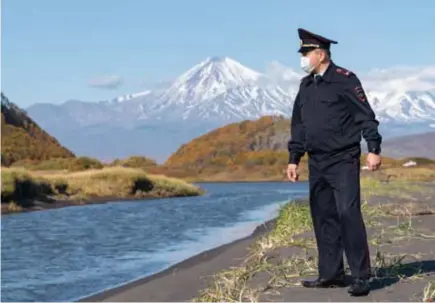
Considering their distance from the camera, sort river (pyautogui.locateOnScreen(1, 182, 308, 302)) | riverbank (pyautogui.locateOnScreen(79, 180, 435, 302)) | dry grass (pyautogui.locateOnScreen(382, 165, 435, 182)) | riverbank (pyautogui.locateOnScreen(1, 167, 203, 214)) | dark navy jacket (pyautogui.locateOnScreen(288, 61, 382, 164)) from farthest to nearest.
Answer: dry grass (pyautogui.locateOnScreen(382, 165, 435, 182)) → riverbank (pyautogui.locateOnScreen(1, 167, 203, 214)) → river (pyautogui.locateOnScreen(1, 182, 308, 302)) → riverbank (pyautogui.locateOnScreen(79, 180, 435, 302)) → dark navy jacket (pyautogui.locateOnScreen(288, 61, 382, 164))

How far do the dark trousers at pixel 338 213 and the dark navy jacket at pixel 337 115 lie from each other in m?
0.12

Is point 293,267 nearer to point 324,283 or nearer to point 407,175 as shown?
point 324,283

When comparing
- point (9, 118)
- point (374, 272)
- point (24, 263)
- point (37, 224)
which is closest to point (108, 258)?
point (24, 263)

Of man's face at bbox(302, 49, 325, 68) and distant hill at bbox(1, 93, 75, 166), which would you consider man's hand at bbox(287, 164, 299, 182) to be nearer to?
man's face at bbox(302, 49, 325, 68)

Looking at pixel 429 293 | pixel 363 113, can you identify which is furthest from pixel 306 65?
pixel 429 293

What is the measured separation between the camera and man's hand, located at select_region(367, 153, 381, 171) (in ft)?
23.2

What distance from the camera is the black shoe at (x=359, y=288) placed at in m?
7.04

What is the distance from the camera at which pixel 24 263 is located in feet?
49.7

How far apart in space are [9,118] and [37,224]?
200 feet

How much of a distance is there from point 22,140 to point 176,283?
65.5 m

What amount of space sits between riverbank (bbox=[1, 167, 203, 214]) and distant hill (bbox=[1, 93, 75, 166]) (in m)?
14.8

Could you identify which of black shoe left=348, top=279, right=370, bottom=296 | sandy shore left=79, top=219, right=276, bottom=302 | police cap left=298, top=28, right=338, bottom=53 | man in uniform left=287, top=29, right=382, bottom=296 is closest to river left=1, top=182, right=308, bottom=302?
sandy shore left=79, top=219, right=276, bottom=302

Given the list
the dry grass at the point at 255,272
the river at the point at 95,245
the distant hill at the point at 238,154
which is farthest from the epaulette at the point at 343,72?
the distant hill at the point at 238,154

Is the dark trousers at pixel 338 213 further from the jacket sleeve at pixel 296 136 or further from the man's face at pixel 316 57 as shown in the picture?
the man's face at pixel 316 57
